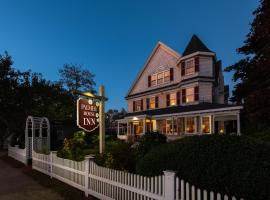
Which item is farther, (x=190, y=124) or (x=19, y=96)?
(x=19, y=96)

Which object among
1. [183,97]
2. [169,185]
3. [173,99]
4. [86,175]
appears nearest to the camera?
[169,185]

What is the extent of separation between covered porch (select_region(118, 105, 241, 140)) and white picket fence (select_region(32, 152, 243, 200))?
1104 centimetres

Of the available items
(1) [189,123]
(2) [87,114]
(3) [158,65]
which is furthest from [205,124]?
(2) [87,114]

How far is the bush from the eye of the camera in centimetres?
456

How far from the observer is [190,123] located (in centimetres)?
2600

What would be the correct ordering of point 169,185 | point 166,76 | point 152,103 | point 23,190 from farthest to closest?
point 152,103 < point 166,76 < point 23,190 < point 169,185

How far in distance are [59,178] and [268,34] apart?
1364 centimetres

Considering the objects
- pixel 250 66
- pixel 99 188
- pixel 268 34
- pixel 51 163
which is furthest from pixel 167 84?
pixel 99 188

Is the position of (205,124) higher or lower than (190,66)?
lower

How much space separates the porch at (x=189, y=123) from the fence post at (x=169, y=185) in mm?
15309

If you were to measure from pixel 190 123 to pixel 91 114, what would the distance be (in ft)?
55.8

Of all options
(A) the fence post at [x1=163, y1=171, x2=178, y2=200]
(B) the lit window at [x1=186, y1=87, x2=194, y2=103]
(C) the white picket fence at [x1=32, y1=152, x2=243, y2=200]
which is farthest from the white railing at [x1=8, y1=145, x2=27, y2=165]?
(B) the lit window at [x1=186, y1=87, x2=194, y2=103]

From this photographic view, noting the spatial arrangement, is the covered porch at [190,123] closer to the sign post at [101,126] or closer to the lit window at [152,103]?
the lit window at [152,103]

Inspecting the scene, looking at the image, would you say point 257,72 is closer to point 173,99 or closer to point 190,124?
point 190,124
